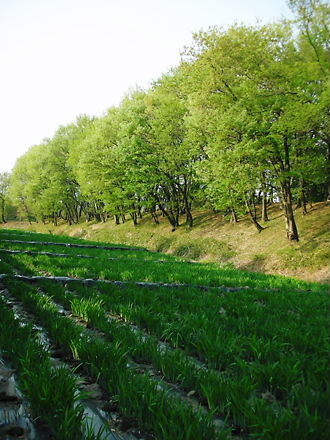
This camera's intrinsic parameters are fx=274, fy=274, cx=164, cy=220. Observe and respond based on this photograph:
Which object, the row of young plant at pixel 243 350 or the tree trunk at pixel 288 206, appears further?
the tree trunk at pixel 288 206

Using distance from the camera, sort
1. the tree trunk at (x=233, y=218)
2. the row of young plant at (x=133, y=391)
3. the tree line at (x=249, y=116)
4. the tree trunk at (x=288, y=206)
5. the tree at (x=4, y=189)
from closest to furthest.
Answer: the row of young plant at (x=133, y=391) → the tree line at (x=249, y=116) → the tree trunk at (x=288, y=206) → the tree trunk at (x=233, y=218) → the tree at (x=4, y=189)

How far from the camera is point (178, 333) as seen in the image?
313cm

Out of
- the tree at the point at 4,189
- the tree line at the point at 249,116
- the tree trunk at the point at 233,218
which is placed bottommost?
the tree trunk at the point at 233,218

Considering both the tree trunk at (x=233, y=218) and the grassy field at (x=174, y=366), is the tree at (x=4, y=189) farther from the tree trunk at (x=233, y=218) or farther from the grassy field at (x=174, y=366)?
the grassy field at (x=174, y=366)

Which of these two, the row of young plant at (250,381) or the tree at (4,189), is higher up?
the tree at (4,189)

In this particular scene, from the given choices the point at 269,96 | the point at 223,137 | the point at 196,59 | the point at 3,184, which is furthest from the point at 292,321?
the point at 3,184

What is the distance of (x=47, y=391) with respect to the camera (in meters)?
1.85

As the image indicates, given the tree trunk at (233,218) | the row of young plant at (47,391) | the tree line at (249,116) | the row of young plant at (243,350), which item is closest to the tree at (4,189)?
the tree line at (249,116)

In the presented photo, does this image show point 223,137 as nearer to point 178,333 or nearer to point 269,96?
point 269,96

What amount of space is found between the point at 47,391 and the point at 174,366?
Result: 104cm

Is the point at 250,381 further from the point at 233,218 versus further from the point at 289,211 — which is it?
the point at 233,218

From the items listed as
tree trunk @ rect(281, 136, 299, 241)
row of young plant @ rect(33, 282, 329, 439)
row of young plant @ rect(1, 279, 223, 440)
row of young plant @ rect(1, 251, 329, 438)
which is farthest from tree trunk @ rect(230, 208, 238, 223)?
row of young plant @ rect(1, 279, 223, 440)

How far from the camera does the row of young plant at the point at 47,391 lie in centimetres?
165

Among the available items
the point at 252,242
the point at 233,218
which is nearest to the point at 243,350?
the point at 252,242
